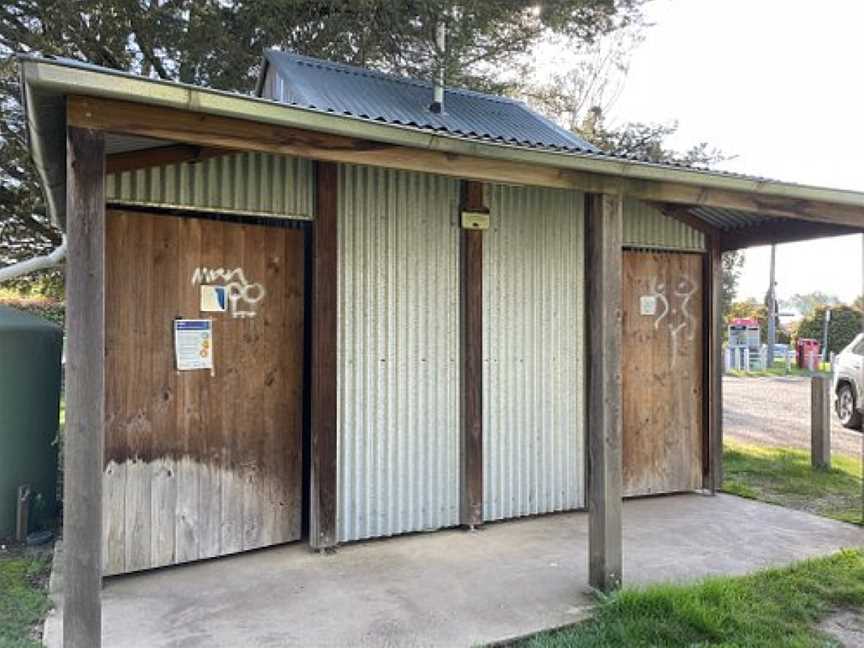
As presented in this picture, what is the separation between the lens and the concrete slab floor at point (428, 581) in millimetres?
3209

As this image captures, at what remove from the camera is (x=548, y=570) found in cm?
403

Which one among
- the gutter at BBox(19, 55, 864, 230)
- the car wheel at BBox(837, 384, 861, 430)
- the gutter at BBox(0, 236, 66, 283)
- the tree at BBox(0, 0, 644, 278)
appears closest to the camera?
the gutter at BBox(19, 55, 864, 230)

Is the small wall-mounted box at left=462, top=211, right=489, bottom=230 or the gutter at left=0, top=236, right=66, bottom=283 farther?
the gutter at left=0, top=236, right=66, bottom=283

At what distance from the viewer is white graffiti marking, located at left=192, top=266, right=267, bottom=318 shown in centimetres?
409

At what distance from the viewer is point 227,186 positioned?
4.06 meters

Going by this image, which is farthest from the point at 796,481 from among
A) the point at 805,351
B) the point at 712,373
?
the point at 805,351

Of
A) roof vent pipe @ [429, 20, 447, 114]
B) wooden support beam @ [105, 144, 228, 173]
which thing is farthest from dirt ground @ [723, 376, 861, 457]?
wooden support beam @ [105, 144, 228, 173]

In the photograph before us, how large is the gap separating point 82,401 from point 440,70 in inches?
168

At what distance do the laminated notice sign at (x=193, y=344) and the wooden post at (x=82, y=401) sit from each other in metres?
1.41

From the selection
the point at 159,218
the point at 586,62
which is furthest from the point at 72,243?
the point at 586,62

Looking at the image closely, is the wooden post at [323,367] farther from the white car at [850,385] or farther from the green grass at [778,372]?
the green grass at [778,372]

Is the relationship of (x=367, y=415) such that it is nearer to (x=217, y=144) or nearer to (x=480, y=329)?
(x=480, y=329)

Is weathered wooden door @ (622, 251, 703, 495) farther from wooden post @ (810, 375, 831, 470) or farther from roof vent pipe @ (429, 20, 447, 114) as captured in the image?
→ roof vent pipe @ (429, 20, 447, 114)

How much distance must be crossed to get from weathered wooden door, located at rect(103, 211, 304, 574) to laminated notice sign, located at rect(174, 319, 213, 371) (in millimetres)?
39
